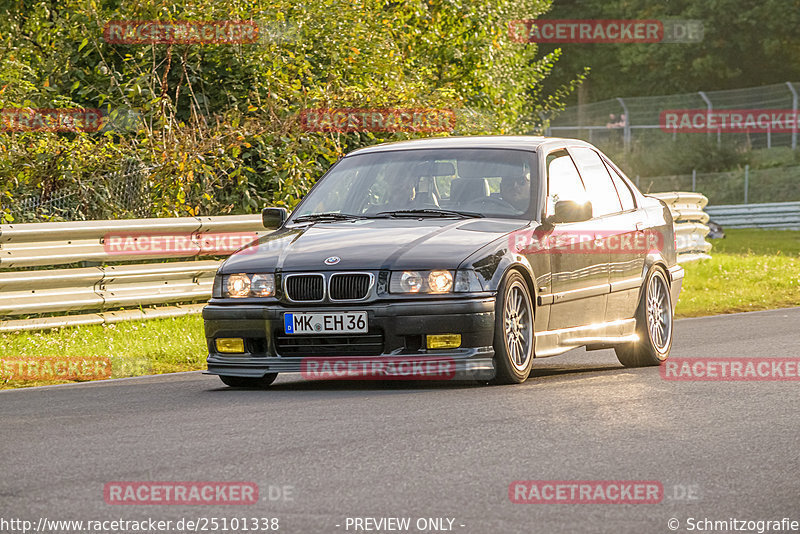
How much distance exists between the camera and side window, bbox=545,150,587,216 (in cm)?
941

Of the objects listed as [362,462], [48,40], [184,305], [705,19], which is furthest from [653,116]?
[362,462]

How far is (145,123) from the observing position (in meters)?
16.1

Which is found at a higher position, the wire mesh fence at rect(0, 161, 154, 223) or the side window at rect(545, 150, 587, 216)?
the side window at rect(545, 150, 587, 216)

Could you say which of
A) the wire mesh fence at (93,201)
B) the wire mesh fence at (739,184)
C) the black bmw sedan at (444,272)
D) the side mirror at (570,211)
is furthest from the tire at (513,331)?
the wire mesh fence at (739,184)

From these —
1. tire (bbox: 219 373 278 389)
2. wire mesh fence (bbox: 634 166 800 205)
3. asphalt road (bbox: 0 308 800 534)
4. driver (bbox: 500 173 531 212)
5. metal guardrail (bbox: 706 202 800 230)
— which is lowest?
metal guardrail (bbox: 706 202 800 230)

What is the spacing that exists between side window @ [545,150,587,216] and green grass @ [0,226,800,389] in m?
3.26

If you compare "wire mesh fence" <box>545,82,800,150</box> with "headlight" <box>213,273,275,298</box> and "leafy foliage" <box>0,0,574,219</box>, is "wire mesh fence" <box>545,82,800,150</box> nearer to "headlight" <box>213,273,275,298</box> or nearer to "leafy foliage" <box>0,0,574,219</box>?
"leafy foliage" <box>0,0,574,219</box>

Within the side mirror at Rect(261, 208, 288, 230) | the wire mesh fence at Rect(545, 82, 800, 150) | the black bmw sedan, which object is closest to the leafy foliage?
the side mirror at Rect(261, 208, 288, 230)

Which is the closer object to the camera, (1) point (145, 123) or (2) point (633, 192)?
(2) point (633, 192)

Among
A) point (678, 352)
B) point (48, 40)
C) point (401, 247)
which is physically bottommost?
point (678, 352)

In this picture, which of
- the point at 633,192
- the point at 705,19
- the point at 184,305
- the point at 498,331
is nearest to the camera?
the point at 498,331

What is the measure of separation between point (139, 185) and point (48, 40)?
3.50m

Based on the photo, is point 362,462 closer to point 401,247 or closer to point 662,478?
point 662,478

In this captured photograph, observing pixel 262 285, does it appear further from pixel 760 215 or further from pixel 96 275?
pixel 760 215
